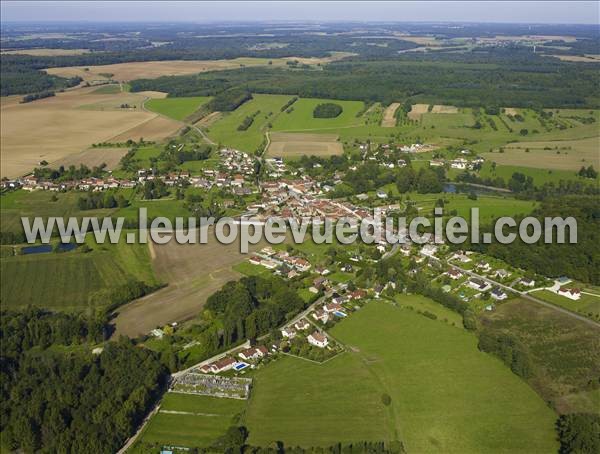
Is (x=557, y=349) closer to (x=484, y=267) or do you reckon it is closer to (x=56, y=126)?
(x=484, y=267)

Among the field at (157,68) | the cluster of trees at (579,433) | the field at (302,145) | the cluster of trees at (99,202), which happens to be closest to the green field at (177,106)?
the field at (302,145)

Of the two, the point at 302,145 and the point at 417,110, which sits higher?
the point at 417,110

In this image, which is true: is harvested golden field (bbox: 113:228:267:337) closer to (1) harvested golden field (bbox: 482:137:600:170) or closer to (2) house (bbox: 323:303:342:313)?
(2) house (bbox: 323:303:342:313)

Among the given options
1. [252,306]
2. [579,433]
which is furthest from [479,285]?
[579,433]

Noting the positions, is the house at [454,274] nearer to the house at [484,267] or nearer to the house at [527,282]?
the house at [484,267]

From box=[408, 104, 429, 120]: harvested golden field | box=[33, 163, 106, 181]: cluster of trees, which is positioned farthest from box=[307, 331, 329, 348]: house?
box=[408, 104, 429, 120]: harvested golden field

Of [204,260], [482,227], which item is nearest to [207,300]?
[204,260]
